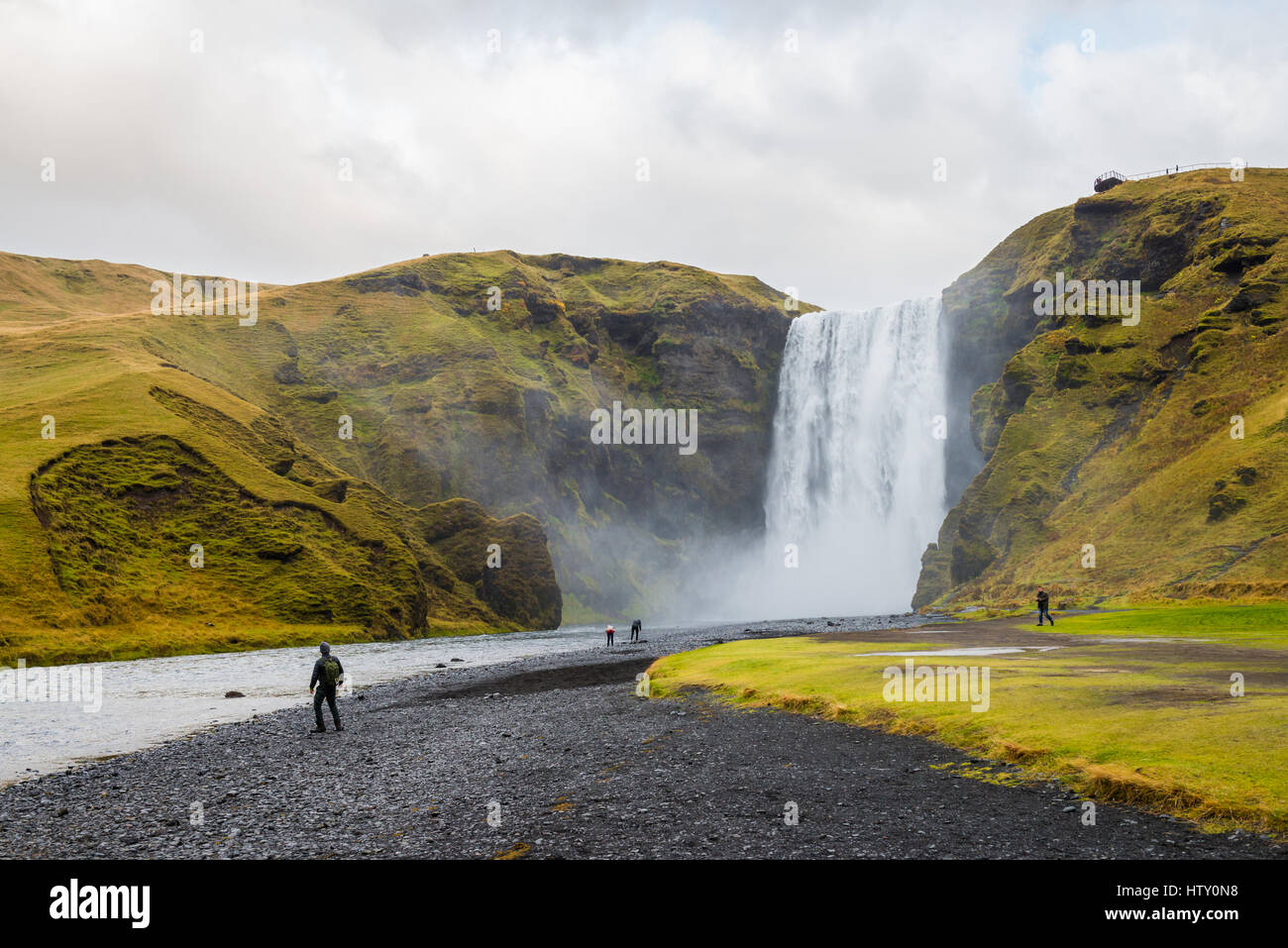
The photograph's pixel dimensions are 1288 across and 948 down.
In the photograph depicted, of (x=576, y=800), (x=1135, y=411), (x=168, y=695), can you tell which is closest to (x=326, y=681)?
(x=576, y=800)

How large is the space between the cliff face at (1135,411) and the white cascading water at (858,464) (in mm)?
5513

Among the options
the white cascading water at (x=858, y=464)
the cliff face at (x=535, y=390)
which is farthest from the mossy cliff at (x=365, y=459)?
the white cascading water at (x=858, y=464)

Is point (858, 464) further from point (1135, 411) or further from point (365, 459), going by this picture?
point (365, 459)

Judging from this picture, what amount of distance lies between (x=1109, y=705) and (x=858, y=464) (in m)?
120

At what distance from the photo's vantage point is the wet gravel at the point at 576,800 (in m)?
12.9

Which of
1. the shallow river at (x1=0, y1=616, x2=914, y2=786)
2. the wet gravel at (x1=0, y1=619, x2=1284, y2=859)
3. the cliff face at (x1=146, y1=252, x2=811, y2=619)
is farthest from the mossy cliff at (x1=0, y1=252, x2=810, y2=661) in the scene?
the wet gravel at (x1=0, y1=619, x2=1284, y2=859)

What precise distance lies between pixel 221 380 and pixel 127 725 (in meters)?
108

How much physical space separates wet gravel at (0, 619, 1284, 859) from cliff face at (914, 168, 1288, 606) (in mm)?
56837

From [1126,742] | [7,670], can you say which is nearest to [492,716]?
[1126,742]

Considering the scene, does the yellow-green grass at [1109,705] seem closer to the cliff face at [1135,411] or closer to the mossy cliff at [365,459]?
the cliff face at [1135,411]

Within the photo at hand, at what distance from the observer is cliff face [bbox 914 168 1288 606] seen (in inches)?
2911

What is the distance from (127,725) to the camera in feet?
97.3

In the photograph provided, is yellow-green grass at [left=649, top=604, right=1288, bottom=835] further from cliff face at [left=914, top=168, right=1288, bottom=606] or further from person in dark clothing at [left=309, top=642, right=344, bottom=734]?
cliff face at [left=914, top=168, right=1288, bottom=606]
